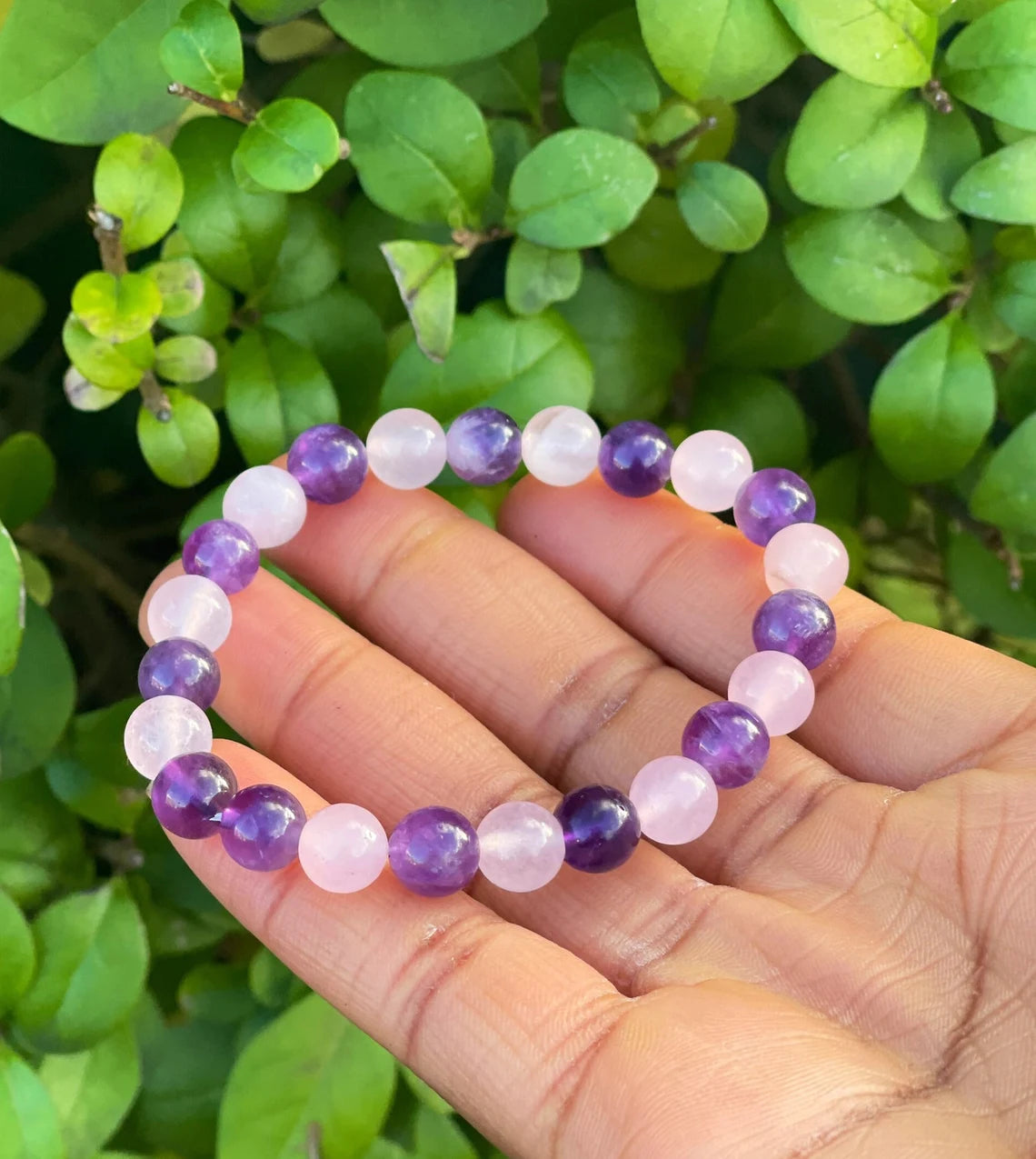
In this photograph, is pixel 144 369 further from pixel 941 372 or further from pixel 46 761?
pixel 941 372

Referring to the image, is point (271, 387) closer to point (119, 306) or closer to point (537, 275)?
point (119, 306)

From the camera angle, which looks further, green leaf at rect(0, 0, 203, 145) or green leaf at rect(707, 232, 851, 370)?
green leaf at rect(707, 232, 851, 370)

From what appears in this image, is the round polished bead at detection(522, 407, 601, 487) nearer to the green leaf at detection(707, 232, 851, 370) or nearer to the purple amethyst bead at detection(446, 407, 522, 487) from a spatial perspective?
the purple amethyst bead at detection(446, 407, 522, 487)

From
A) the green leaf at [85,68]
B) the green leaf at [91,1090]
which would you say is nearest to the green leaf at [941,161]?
the green leaf at [85,68]

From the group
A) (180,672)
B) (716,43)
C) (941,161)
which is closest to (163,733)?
(180,672)

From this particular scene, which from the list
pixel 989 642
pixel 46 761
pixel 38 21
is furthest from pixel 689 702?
pixel 38 21

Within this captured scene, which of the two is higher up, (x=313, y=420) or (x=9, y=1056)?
(x=313, y=420)

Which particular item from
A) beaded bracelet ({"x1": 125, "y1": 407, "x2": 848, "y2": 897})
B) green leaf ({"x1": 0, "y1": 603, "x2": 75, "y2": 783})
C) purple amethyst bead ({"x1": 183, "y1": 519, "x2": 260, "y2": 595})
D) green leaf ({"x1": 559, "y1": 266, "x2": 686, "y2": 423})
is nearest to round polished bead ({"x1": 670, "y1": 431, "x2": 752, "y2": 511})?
beaded bracelet ({"x1": 125, "y1": 407, "x2": 848, "y2": 897})
